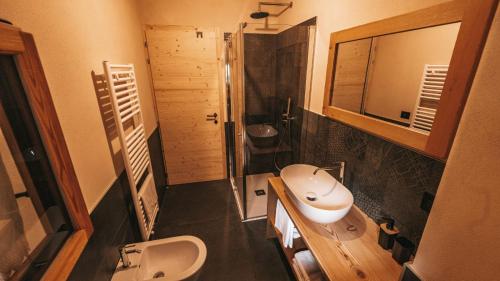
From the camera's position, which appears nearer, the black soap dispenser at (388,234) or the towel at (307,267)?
the black soap dispenser at (388,234)

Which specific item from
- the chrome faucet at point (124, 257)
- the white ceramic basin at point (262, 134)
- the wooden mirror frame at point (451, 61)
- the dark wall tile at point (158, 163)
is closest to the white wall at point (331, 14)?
the wooden mirror frame at point (451, 61)

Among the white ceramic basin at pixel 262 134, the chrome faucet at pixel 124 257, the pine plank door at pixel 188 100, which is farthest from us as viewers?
the white ceramic basin at pixel 262 134

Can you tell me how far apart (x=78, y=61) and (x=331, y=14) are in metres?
1.68

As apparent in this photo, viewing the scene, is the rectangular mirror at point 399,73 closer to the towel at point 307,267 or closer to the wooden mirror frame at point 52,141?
the towel at point 307,267

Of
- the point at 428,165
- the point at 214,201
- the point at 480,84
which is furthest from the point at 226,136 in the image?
the point at 480,84

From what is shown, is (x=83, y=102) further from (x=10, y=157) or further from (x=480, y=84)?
(x=480, y=84)

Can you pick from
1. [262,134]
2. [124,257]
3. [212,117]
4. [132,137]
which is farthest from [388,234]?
[212,117]

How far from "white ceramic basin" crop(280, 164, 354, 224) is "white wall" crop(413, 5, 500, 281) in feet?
1.90

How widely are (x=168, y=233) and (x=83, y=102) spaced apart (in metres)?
1.70

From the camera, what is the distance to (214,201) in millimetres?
2814

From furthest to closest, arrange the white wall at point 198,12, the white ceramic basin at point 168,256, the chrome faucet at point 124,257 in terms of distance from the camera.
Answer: the white wall at point 198,12 < the white ceramic basin at point 168,256 < the chrome faucet at point 124,257

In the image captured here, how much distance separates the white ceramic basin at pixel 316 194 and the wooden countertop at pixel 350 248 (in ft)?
0.36

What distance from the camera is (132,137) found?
1644mm

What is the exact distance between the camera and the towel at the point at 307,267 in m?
1.42
